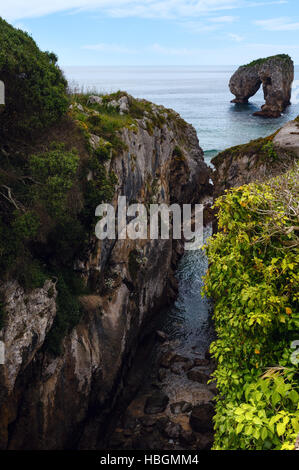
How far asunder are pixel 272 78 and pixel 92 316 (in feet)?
330

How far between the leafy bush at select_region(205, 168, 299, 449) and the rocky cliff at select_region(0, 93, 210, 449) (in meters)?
7.60

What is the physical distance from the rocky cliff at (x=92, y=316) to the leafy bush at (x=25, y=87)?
3.92 feet

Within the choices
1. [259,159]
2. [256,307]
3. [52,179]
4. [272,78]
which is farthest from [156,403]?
[272,78]

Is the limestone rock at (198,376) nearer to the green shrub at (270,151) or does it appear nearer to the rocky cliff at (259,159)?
the rocky cliff at (259,159)

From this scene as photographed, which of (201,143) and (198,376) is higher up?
(201,143)

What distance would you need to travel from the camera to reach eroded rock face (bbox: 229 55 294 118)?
99.2 metres

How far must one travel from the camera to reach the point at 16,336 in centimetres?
1424

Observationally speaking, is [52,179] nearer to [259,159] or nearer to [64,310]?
[64,310]

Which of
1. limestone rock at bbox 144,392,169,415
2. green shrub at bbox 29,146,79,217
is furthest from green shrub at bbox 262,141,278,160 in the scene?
green shrub at bbox 29,146,79,217

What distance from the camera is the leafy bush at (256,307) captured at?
898 cm

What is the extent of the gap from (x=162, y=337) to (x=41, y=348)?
44.7ft

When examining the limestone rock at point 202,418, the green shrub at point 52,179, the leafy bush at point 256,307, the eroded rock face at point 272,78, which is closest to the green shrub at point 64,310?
the green shrub at point 52,179

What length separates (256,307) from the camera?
1031 centimetres

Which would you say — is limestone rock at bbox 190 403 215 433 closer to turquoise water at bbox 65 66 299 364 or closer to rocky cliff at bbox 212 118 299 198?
turquoise water at bbox 65 66 299 364
